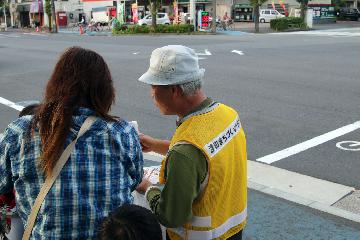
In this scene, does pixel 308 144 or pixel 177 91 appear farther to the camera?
pixel 308 144

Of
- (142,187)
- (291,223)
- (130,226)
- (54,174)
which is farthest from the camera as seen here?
(291,223)

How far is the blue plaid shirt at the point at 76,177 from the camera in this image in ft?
6.78

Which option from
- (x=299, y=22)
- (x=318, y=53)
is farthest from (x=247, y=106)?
(x=299, y=22)

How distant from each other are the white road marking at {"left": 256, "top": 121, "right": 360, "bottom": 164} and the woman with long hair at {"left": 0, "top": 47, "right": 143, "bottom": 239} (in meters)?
4.34

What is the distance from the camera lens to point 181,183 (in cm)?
205

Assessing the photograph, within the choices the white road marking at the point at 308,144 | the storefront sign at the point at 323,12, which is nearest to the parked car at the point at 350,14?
the storefront sign at the point at 323,12

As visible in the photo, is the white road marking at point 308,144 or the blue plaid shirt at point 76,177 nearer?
the blue plaid shirt at point 76,177

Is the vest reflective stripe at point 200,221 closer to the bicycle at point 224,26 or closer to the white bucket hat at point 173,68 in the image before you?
the white bucket hat at point 173,68

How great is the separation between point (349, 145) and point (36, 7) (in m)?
70.1

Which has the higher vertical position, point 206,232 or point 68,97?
point 68,97

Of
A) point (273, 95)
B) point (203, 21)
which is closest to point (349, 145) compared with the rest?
point (273, 95)

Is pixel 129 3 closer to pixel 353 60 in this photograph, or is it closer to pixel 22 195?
pixel 353 60

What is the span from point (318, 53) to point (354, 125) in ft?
38.8

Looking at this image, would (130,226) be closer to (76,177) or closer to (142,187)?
(76,177)
